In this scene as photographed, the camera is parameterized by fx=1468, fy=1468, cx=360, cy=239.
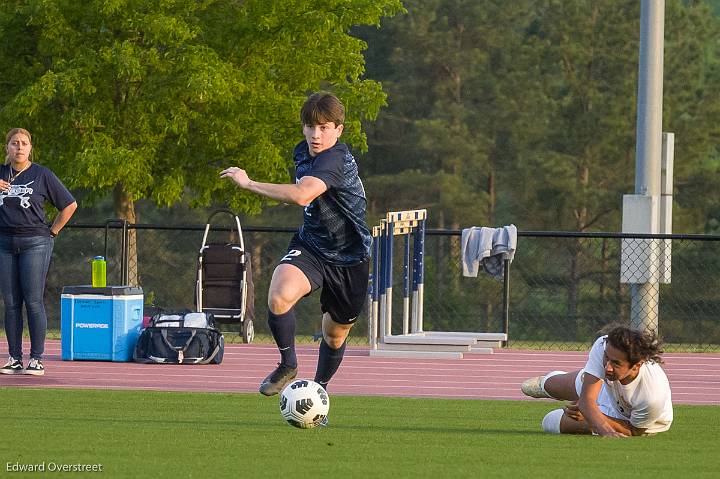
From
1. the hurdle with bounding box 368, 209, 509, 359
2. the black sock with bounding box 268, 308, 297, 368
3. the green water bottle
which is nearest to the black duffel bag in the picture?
the green water bottle

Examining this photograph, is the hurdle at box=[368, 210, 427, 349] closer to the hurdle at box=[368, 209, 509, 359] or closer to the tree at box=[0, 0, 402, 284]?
the hurdle at box=[368, 209, 509, 359]

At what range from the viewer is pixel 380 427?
330 inches

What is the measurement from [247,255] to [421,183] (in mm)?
27691

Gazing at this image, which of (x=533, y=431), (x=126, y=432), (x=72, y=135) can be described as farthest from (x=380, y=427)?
(x=72, y=135)

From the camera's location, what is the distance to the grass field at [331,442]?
21.3 feet

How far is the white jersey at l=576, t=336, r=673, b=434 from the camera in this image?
7715mm

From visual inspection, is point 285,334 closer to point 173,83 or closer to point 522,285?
point 173,83

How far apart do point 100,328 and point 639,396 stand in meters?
6.59

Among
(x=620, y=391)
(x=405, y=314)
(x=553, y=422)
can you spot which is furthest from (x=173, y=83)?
(x=620, y=391)

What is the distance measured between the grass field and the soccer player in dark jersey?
524 mm

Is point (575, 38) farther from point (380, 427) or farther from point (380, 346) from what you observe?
point (380, 427)

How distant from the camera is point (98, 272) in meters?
13.5

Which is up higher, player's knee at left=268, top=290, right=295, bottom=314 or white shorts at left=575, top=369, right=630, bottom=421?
player's knee at left=268, top=290, right=295, bottom=314

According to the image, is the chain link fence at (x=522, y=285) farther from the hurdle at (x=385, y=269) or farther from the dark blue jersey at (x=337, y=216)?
the dark blue jersey at (x=337, y=216)
